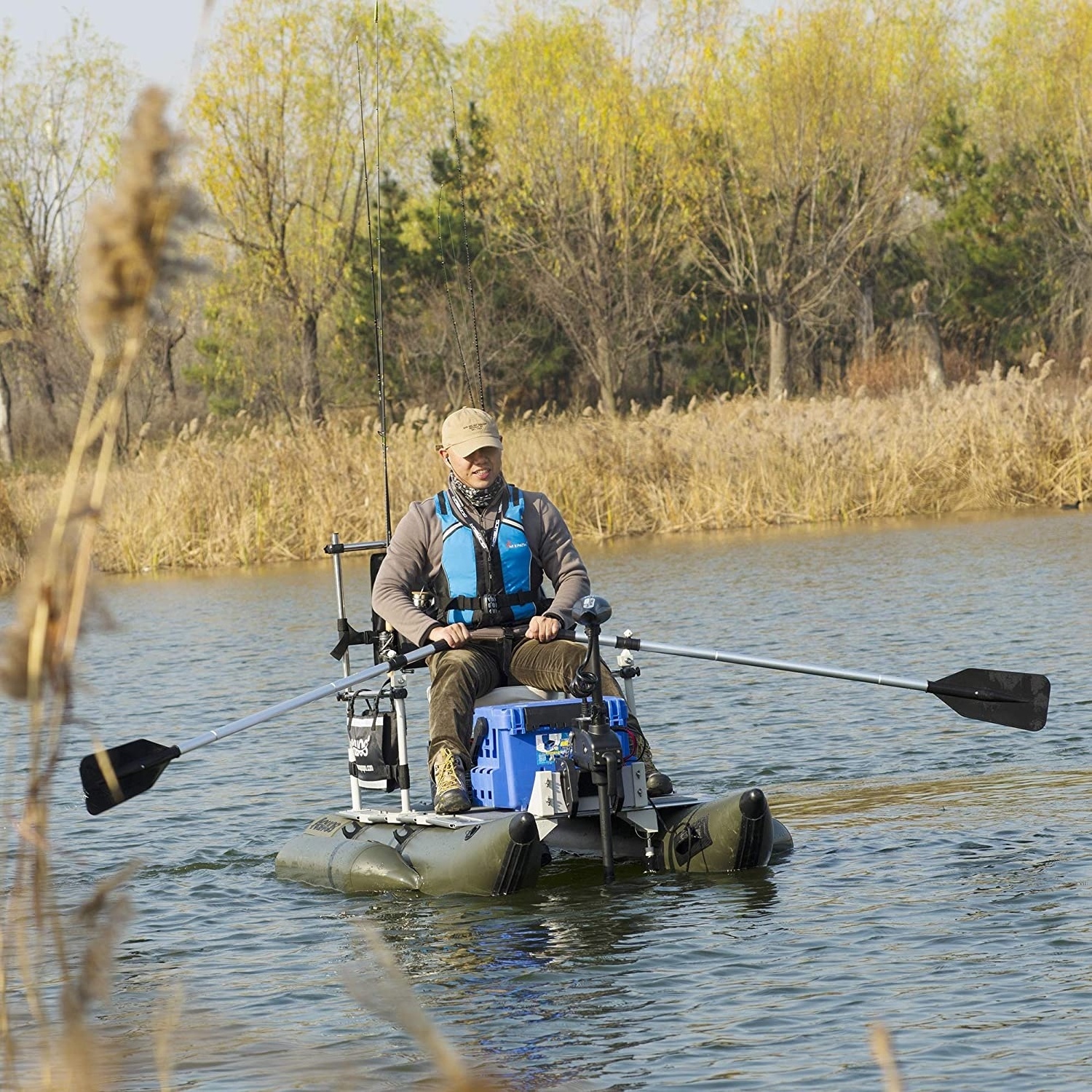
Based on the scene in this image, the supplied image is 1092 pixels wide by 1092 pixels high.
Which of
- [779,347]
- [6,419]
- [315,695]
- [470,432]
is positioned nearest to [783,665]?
[470,432]

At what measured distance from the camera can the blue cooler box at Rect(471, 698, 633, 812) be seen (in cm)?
724

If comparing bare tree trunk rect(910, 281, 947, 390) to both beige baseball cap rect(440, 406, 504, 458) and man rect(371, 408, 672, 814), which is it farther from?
beige baseball cap rect(440, 406, 504, 458)

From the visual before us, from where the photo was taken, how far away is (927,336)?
3822cm

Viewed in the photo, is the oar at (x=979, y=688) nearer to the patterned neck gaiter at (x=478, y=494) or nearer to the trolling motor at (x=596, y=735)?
the trolling motor at (x=596, y=735)

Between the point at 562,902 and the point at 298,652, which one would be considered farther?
the point at 298,652

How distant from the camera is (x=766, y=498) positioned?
22516 mm

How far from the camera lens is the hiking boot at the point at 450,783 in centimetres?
744

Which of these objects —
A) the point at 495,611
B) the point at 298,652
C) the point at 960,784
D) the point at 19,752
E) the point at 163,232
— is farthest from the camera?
the point at 298,652

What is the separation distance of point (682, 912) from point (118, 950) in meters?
2.18

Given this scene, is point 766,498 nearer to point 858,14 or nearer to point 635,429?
point 635,429

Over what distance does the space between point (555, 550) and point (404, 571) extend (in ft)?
2.14

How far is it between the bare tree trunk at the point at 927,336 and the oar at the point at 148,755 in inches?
1188

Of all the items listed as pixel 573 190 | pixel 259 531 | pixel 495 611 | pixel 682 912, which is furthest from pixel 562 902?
pixel 573 190

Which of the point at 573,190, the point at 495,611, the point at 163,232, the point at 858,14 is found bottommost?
the point at 495,611
